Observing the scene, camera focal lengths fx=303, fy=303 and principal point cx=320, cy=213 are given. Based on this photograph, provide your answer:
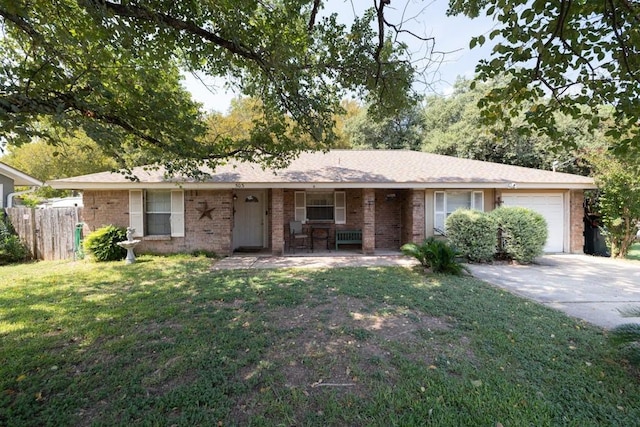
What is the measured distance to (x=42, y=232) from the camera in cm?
980

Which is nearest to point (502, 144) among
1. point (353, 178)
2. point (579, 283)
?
point (353, 178)

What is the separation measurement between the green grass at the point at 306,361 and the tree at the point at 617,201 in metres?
7.28

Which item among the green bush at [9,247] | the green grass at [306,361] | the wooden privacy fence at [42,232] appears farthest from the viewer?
the wooden privacy fence at [42,232]

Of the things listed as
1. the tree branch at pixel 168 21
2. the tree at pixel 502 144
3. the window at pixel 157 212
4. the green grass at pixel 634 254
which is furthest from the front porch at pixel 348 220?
the green grass at pixel 634 254

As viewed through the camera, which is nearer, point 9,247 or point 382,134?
point 9,247

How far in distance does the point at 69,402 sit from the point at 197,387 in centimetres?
107

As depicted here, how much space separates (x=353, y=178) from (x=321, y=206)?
2004 millimetres

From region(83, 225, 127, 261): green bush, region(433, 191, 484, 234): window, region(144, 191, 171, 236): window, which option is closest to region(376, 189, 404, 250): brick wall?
region(433, 191, 484, 234): window

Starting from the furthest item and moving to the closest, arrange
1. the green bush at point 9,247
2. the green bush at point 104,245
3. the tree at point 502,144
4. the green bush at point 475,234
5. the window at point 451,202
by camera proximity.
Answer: the tree at point 502,144 → the window at point 451,202 → the green bush at point 9,247 → the green bush at point 104,245 → the green bush at point 475,234

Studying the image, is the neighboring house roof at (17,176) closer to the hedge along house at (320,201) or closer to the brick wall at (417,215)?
the hedge along house at (320,201)

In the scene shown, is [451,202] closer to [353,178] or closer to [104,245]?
[353,178]

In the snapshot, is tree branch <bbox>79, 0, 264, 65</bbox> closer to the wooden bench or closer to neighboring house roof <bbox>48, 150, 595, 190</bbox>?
neighboring house roof <bbox>48, 150, 595, 190</bbox>

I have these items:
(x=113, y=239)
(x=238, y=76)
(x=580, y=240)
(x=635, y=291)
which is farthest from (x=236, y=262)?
(x=580, y=240)

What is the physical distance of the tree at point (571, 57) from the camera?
324cm
